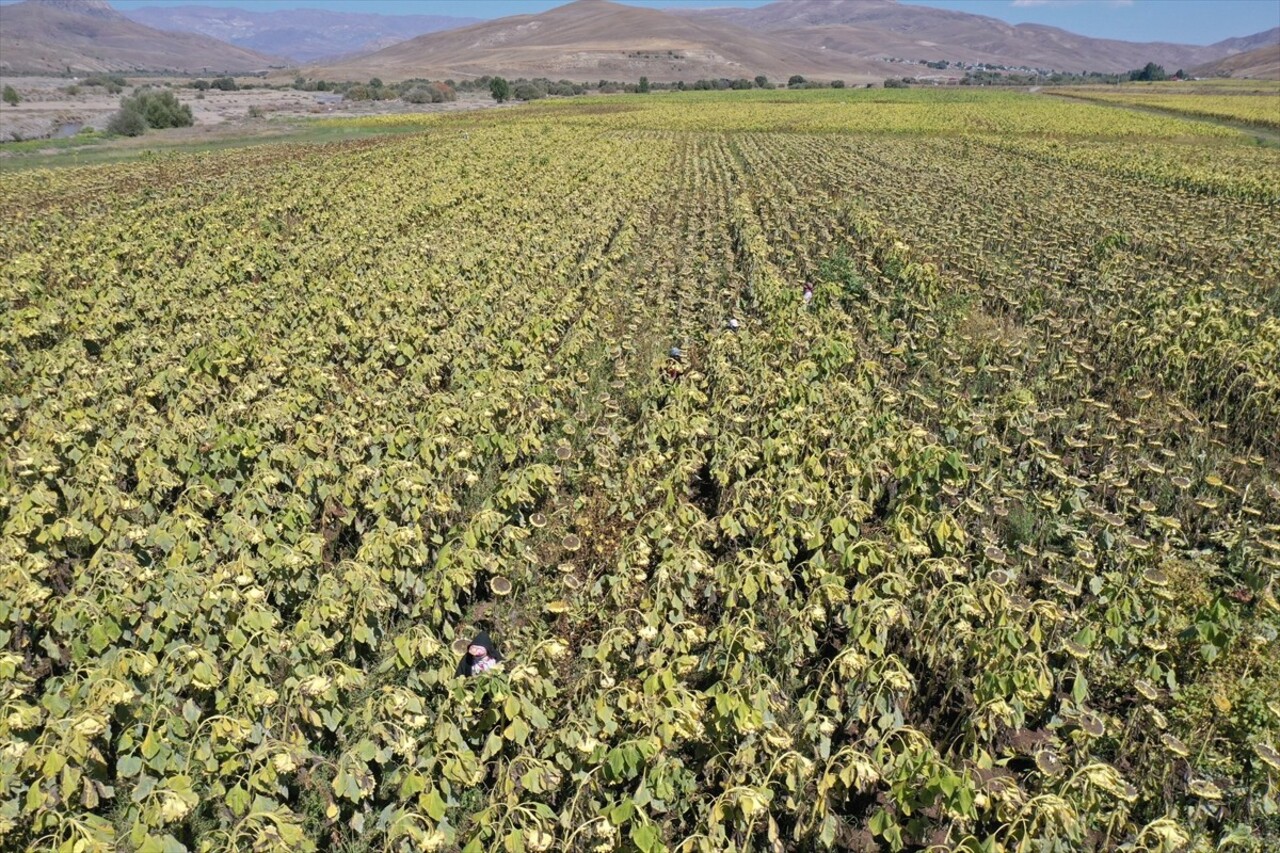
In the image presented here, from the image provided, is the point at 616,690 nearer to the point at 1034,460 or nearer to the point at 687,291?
the point at 1034,460

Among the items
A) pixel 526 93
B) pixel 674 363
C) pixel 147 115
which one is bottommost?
pixel 674 363

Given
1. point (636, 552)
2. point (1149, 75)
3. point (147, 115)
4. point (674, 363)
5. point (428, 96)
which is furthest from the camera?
point (1149, 75)

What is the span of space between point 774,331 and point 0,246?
17.9 m

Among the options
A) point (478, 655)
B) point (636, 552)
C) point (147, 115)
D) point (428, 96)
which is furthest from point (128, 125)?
point (636, 552)

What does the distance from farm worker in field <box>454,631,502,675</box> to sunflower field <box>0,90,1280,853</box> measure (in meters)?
0.16

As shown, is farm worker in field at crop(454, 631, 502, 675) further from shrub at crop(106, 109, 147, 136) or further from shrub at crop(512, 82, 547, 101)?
shrub at crop(512, 82, 547, 101)

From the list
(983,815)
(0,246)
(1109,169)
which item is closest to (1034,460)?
(983,815)

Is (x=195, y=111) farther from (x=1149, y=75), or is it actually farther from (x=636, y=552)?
(x=1149, y=75)

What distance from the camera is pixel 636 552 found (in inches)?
219

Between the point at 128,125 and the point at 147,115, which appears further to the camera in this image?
the point at 147,115

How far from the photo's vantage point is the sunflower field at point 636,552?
12.5 ft

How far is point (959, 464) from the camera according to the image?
6.88 m

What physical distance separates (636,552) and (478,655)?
4.55 feet

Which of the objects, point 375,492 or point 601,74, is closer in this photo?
point 375,492
